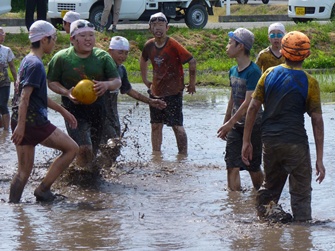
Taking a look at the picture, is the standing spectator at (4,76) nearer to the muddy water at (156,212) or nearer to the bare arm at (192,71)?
the muddy water at (156,212)

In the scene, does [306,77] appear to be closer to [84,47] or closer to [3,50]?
[84,47]

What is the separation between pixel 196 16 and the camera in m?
26.5

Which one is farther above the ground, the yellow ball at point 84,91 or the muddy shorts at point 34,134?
the yellow ball at point 84,91

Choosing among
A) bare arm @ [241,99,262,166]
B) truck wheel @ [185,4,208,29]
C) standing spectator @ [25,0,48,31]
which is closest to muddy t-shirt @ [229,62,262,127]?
bare arm @ [241,99,262,166]

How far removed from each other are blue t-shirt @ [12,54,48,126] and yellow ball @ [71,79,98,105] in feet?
1.79

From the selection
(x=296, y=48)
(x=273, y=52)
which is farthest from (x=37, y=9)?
(x=296, y=48)

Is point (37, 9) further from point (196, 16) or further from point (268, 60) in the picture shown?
point (268, 60)

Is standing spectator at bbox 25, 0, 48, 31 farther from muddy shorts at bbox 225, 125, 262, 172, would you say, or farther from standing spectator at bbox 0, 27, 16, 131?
muddy shorts at bbox 225, 125, 262, 172

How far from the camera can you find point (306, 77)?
304 inches

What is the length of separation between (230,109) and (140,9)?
53.5 feet

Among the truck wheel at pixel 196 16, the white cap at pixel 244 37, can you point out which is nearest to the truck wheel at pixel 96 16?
the truck wheel at pixel 196 16

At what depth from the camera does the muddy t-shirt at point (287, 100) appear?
7699mm

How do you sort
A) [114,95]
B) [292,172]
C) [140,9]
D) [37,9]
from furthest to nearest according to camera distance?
[140,9]
[37,9]
[114,95]
[292,172]

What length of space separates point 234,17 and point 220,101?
15484mm
